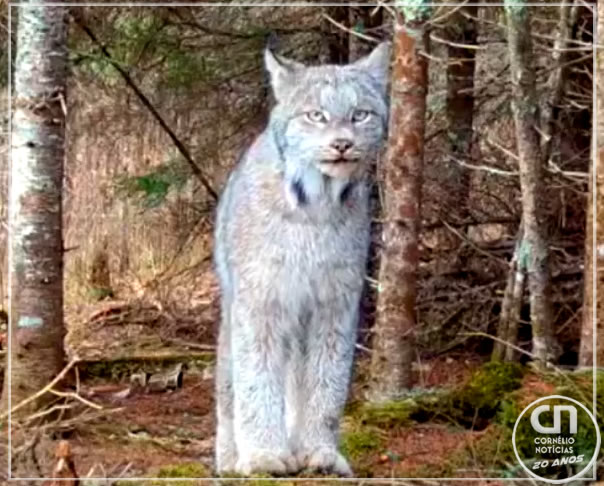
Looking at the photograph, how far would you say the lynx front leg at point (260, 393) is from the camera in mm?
2354

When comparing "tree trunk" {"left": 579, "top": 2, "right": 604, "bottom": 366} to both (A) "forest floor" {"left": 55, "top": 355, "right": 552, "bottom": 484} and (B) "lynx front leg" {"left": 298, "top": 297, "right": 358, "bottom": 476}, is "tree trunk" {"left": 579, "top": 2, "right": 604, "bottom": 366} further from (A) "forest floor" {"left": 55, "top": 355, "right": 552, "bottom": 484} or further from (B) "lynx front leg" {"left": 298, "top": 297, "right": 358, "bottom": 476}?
(B) "lynx front leg" {"left": 298, "top": 297, "right": 358, "bottom": 476}

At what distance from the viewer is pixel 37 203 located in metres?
2.60

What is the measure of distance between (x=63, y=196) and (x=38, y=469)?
0.55 meters

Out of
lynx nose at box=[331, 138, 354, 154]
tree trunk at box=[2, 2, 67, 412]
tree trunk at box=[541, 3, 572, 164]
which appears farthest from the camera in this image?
tree trunk at box=[541, 3, 572, 164]

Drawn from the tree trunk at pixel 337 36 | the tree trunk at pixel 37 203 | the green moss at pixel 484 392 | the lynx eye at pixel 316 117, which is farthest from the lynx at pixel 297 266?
the tree trunk at pixel 37 203

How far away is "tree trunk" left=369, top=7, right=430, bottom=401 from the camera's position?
2.48 m

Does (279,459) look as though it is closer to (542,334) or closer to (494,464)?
(494,464)

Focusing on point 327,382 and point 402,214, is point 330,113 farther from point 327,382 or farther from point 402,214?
point 327,382

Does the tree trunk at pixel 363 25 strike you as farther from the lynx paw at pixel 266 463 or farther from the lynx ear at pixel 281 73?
the lynx paw at pixel 266 463

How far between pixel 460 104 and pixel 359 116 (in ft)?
1.65

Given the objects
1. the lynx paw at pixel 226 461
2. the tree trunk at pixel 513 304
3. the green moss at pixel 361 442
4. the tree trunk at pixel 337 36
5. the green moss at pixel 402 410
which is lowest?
the lynx paw at pixel 226 461

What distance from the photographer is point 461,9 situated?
8.64 ft

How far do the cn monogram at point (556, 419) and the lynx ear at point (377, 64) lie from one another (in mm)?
656

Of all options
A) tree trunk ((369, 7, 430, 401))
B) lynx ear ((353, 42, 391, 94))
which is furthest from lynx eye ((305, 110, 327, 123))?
tree trunk ((369, 7, 430, 401))
